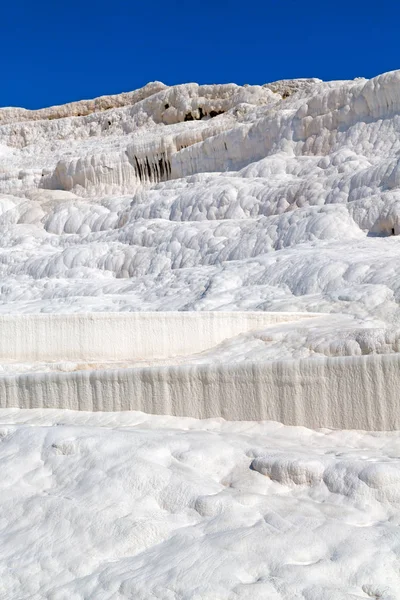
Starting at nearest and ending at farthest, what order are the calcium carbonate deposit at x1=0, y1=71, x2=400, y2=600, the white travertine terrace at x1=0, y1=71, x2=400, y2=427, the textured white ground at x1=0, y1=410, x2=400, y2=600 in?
1. the textured white ground at x1=0, y1=410, x2=400, y2=600
2. the calcium carbonate deposit at x1=0, y1=71, x2=400, y2=600
3. the white travertine terrace at x1=0, y1=71, x2=400, y2=427

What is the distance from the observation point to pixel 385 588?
2812mm

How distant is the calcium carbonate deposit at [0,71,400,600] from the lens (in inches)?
123

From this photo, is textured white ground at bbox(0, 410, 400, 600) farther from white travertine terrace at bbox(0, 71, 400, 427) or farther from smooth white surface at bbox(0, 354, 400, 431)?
white travertine terrace at bbox(0, 71, 400, 427)

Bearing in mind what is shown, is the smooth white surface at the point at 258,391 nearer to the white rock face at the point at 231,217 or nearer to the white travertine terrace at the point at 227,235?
the white travertine terrace at the point at 227,235

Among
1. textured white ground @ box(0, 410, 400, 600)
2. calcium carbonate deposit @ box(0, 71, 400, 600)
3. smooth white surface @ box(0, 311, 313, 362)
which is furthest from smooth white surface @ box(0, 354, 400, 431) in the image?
smooth white surface @ box(0, 311, 313, 362)

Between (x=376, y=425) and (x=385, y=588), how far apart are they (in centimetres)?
163

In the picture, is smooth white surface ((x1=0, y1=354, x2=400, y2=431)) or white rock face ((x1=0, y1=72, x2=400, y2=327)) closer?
smooth white surface ((x1=0, y1=354, x2=400, y2=431))

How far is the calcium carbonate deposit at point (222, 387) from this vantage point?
10.3 feet

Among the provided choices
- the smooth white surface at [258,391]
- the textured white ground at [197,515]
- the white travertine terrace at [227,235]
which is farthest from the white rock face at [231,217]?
the textured white ground at [197,515]

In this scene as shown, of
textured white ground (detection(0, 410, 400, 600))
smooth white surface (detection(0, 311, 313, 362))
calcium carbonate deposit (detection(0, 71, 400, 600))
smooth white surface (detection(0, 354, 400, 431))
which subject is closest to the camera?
textured white ground (detection(0, 410, 400, 600))

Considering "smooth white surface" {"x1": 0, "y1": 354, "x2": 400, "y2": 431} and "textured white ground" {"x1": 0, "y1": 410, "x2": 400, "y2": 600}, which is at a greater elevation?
"smooth white surface" {"x1": 0, "y1": 354, "x2": 400, "y2": 431}

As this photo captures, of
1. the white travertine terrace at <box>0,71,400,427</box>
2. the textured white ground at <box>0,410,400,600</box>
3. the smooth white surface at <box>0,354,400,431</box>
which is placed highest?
the white travertine terrace at <box>0,71,400,427</box>

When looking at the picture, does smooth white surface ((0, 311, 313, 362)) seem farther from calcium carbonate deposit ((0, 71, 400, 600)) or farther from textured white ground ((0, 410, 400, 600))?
textured white ground ((0, 410, 400, 600))

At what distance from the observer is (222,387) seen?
4770 mm
